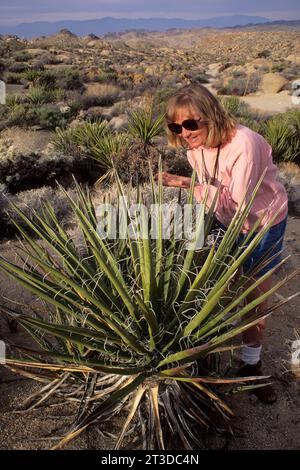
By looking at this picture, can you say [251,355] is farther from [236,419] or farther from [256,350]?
[236,419]

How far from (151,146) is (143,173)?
1007mm

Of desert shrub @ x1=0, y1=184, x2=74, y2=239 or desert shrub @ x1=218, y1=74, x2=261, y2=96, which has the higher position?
desert shrub @ x1=0, y1=184, x2=74, y2=239

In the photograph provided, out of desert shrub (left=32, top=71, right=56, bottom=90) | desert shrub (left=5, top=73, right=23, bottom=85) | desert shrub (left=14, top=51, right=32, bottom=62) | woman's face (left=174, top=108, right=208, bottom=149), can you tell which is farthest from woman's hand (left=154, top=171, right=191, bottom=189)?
Answer: desert shrub (left=14, top=51, right=32, bottom=62)

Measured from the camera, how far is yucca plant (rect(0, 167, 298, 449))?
6.45 feet

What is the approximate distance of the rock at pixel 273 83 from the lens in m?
21.3

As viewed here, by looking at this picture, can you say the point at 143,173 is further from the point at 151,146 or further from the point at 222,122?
the point at 222,122

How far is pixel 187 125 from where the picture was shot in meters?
2.67

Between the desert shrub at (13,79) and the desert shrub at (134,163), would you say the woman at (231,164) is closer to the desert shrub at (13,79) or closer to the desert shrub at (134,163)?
the desert shrub at (134,163)

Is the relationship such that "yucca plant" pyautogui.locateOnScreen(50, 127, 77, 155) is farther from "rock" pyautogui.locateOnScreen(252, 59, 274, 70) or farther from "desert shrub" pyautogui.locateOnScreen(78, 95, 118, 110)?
"rock" pyautogui.locateOnScreen(252, 59, 274, 70)

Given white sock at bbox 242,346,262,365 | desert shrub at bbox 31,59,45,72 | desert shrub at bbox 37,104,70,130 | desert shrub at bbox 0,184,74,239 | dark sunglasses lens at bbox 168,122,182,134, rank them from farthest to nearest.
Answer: desert shrub at bbox 31,59,45,72 < desert shrub at bbox 37,104,70,130 < desert shrub at bbox 0,184,74,239 < white sock at bbox 242,346,262,365 < dark sunglasses lens at bbox 168,122,182,134

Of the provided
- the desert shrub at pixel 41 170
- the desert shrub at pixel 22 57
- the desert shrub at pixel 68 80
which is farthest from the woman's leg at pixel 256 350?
the desert shrub at pixel 22 57

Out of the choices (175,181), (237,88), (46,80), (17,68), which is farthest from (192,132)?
(17,68)

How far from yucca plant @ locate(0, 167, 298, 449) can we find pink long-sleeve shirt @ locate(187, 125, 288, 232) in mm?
297

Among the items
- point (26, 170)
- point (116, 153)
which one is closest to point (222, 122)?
point (116, 153)
